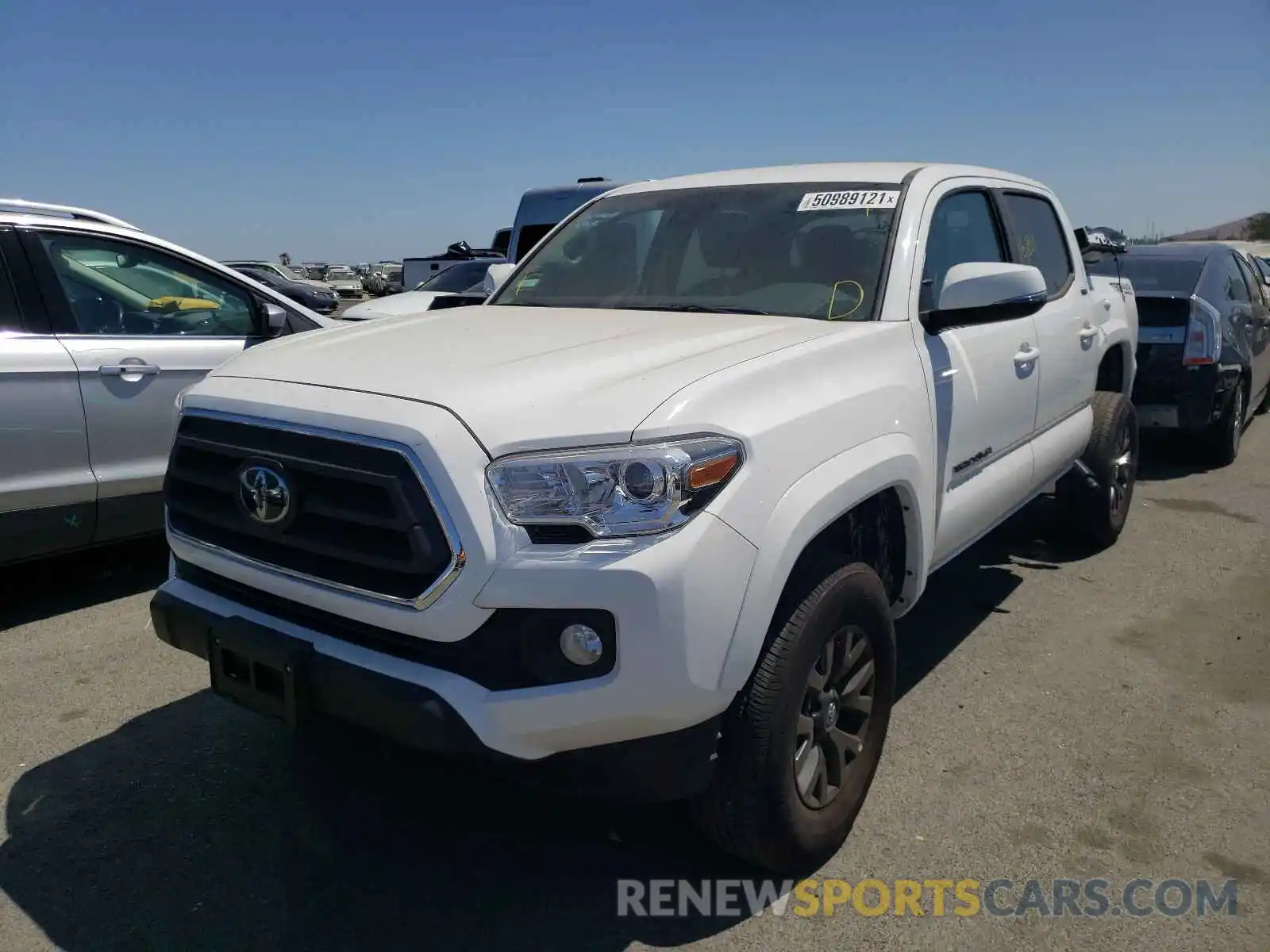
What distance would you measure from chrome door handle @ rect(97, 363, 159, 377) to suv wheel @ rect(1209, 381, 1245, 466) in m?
7.23

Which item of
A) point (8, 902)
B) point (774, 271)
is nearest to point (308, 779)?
point (8, 902)

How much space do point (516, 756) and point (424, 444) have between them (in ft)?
2.34

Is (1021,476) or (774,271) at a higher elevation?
(774,271)

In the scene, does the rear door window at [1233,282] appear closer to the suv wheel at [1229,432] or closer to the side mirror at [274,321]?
the suv wheel at [1229,432]

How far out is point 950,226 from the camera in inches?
147

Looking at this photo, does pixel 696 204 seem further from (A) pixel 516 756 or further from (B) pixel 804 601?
(A) pixel 516 756

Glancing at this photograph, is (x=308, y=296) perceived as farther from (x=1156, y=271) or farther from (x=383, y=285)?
(x=1156, y=271)

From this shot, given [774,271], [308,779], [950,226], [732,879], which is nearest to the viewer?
[732,879]

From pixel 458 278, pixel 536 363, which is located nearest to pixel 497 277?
pixel 536 363

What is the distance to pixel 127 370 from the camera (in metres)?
4.52

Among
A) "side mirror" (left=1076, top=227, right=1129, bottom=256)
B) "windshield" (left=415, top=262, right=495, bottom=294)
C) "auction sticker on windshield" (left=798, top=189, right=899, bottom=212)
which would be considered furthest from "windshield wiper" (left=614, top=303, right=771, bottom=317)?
"windshield" (left=415, top=262, right=495, bottom=294)

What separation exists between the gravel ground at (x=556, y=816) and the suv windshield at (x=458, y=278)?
8.53 meters

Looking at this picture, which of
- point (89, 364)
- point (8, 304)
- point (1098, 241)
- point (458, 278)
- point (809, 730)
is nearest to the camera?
point (809, 730)

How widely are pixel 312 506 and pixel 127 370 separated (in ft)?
8.87
